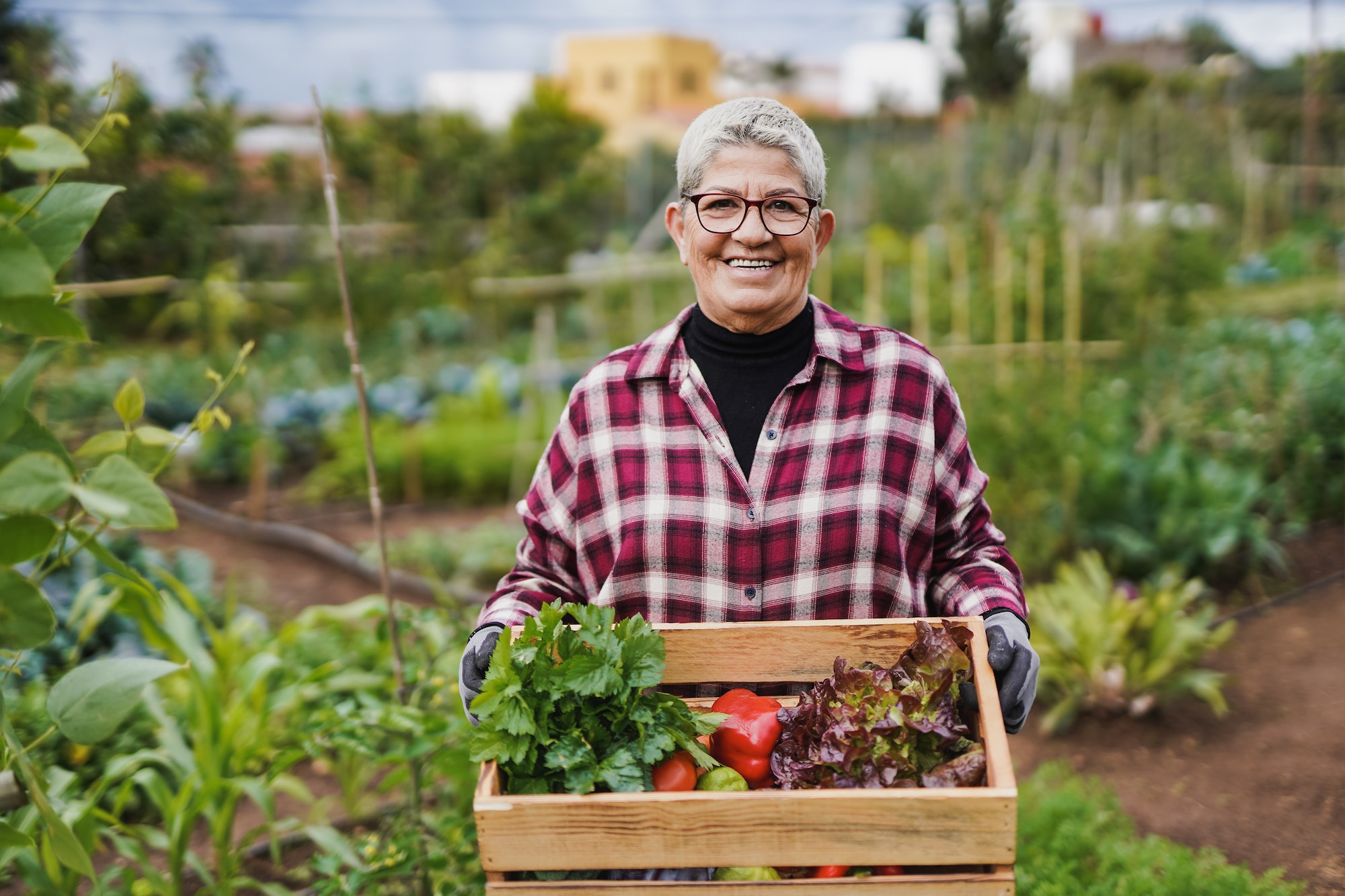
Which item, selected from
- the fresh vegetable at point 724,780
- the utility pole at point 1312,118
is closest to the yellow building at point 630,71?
the utility pole at point 1312,118

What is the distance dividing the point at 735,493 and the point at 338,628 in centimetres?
282

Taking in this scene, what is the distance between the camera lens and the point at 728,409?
5.98 ft

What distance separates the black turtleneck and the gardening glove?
1.74 feet

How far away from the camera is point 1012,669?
1.51 m

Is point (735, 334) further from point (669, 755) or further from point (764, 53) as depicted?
point (764, 53)

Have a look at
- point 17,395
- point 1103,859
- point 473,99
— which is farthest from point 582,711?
point 473,99

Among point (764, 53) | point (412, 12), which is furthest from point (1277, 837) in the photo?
point (764, 53)

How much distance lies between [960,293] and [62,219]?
587 centimetres

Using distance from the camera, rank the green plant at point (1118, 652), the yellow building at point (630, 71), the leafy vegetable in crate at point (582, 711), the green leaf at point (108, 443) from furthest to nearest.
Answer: the yellow building at point (630, 71) < the green plant at point (1118, 652) < the green leaf at point (108, 443) < the leafy vegetable in crate at point (582, 711)

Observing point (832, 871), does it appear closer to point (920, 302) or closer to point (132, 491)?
point (132, 491)

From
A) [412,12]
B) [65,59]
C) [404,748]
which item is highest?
[412,12]

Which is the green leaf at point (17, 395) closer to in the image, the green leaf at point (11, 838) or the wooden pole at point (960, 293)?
the green leaf at point (11, 838)

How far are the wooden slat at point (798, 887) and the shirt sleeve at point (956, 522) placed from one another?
638mm

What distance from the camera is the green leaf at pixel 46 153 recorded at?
1173 millimetres
